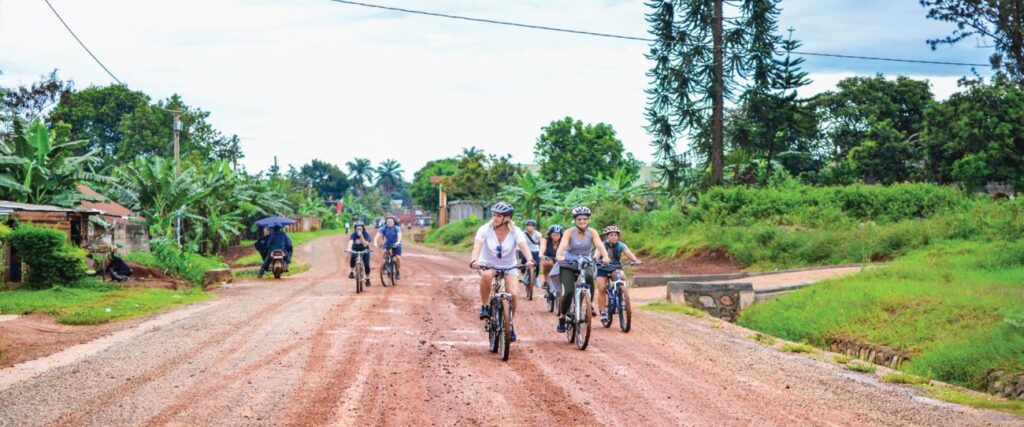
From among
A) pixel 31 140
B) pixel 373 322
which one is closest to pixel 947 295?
pixel 373 322

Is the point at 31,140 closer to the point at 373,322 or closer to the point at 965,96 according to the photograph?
the point at 373,322

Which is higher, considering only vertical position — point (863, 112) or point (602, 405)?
point (863, 112)

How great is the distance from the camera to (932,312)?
14281 mm

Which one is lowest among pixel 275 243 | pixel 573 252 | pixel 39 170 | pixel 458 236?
pixel 458 236

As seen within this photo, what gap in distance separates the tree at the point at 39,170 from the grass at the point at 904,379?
19575 mm

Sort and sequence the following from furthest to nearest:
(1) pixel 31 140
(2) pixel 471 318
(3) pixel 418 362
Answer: (1) pixel 31 140 < (2) pixel 471 318 < (3) pixel 418 362

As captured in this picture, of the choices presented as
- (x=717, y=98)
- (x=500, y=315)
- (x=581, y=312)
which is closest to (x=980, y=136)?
(x=717, y=98)

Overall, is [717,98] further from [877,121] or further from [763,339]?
[763,339]

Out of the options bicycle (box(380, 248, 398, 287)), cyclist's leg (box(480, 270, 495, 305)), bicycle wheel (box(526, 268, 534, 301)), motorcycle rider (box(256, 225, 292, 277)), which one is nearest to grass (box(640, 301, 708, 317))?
bicycle wheel (box(526, 268, 534, 301))

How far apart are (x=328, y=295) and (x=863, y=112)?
1652 inches

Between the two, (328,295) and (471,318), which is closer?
(471,318)

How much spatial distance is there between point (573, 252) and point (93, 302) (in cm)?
992

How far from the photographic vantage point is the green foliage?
61444 millimetres

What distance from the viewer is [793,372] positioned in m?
10.8
